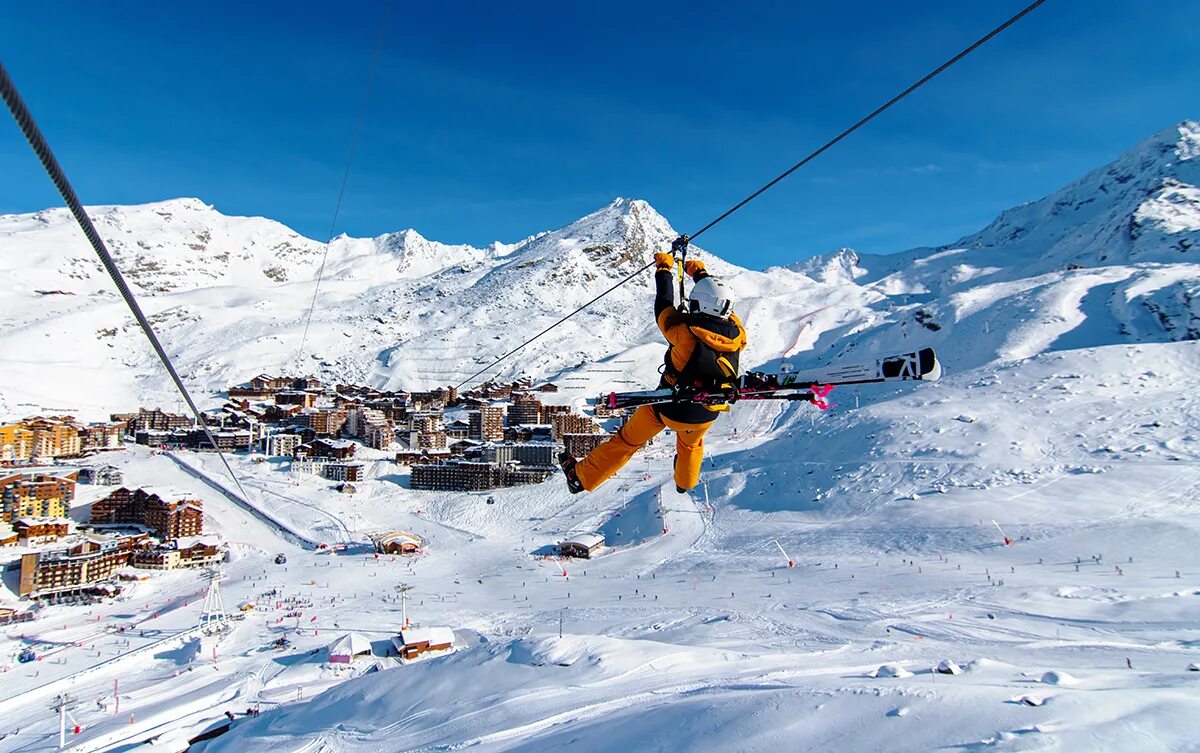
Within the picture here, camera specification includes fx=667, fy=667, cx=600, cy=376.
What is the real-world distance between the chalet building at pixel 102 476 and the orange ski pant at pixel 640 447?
53.5 metres

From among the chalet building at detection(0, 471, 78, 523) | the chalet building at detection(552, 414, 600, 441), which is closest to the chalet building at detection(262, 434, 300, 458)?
the chalet building at detection(0, 471, 78, 523)

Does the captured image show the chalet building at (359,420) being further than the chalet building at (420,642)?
Yes

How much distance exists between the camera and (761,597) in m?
20.6

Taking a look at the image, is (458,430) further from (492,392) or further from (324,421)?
(324,421)

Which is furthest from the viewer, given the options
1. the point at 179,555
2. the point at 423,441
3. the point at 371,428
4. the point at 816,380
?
the point at 371,428

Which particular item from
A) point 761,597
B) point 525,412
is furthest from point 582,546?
point 525,412

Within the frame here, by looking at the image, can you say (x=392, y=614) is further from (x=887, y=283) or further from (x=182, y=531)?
(x=887, y=283)

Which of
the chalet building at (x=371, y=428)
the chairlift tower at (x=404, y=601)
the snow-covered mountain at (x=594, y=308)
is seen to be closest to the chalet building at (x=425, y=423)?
the chalet building at (x=371, y=428)

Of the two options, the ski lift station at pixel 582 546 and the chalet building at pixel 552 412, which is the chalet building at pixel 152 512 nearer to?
the ski lift station at pixel 582 546

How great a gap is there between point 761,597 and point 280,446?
162 feet

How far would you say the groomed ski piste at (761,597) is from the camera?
6.07 m

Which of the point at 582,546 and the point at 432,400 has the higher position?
the point at 432,400

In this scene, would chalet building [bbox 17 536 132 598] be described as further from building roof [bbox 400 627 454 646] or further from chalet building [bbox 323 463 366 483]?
building roof [bbox 400 627 454 646]

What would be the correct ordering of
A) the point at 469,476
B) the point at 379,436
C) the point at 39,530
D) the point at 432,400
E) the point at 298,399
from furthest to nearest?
the point at 432,400, the point at 298,399, the point at 379,436, the point at 469,476, the point at 39,530
